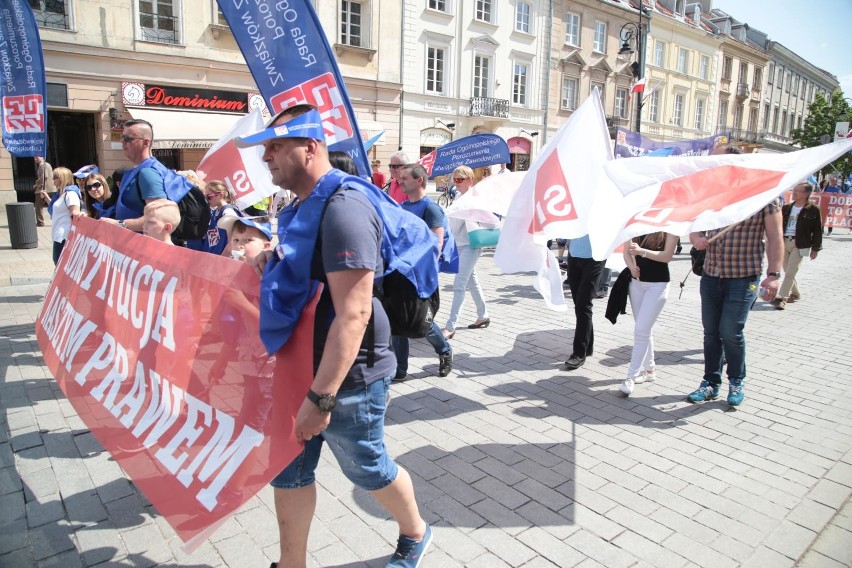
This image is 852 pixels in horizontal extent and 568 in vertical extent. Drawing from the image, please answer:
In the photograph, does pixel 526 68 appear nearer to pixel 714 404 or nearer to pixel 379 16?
pixel 379 16

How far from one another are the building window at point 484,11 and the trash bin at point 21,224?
936 inches

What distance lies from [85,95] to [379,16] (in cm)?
1229

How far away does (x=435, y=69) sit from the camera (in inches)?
1102

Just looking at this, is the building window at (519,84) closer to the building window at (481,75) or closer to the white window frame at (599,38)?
the building window at (481,75)

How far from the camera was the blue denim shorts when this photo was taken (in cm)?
222

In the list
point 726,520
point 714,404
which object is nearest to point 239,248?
point 726,520

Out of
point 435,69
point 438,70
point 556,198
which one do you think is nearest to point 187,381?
point 556,198

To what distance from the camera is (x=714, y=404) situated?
4.68 meters

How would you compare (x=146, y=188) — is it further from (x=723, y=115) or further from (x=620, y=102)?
(x=723, y=115)

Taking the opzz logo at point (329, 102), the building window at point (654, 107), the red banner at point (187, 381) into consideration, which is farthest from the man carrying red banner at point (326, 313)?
the building window at point (654, 107)

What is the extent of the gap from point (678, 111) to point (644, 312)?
4508cm

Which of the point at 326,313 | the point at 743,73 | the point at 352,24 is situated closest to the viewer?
the point at 326,313

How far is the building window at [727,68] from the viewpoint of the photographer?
47.7 metres

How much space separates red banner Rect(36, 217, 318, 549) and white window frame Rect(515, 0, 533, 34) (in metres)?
31.7
